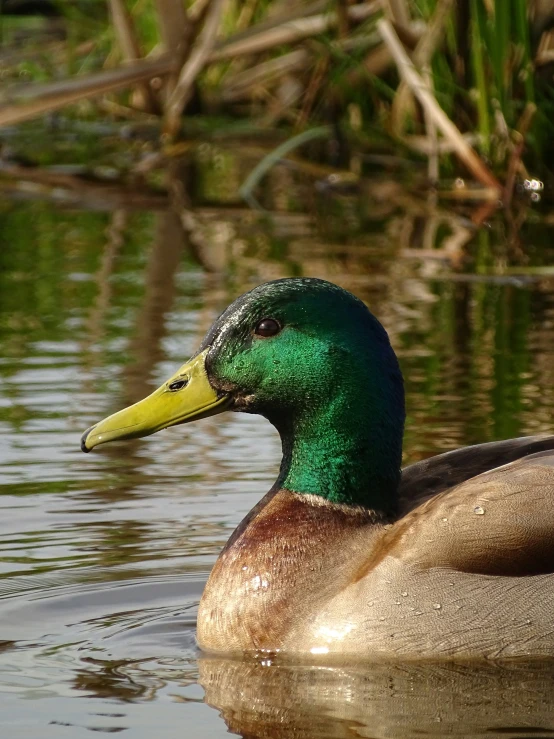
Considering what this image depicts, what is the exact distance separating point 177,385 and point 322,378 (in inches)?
19.0

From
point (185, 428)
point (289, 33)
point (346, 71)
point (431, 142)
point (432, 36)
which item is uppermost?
point (432, 36)

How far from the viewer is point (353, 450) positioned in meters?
5.26

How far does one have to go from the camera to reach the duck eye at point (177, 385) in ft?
17.7

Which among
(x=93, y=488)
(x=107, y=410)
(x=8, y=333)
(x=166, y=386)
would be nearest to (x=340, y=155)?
(x=8, y=333)

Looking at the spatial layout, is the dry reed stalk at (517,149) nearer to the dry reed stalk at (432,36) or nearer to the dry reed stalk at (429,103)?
the dry reed stalk at (429,103)

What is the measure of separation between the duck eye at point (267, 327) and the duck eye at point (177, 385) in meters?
0.31

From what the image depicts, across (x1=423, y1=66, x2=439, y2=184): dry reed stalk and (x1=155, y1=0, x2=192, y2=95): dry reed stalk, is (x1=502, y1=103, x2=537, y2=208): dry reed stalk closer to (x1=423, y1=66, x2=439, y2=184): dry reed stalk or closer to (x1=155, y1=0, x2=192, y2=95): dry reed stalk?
(x1=423, y1=66, x2=439, y2=184): dry reed stalk

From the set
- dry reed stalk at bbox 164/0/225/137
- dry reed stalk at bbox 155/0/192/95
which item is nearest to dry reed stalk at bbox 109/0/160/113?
dry reed stalk at bbox 164/0/225/137

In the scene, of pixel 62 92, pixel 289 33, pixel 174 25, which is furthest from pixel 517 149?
pixel 62 92

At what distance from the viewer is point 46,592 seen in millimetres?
5586

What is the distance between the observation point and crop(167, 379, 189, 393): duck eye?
5.39 m

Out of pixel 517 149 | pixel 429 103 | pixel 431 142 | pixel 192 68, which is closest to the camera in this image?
pixel 429 103

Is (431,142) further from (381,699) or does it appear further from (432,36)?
(381,699)

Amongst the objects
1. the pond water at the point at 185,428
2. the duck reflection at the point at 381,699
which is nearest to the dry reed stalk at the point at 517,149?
the pond water at the point at 185,428
